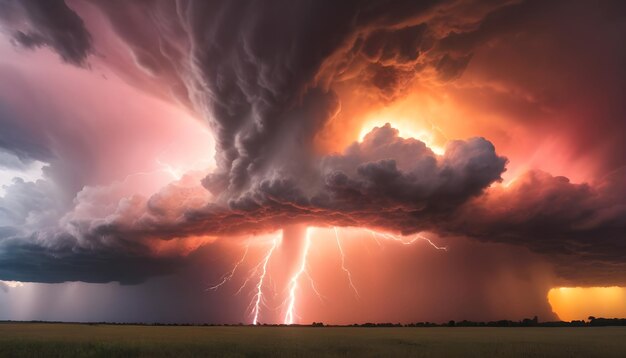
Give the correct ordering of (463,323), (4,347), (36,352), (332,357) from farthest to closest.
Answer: (463,323)
(4,347)
(36,352)
(332,357)

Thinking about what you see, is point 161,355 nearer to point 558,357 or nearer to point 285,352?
point 285,352

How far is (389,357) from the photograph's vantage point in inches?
1171

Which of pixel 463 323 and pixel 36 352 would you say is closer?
pixel 36 352

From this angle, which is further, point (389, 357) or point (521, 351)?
point (521, 351)

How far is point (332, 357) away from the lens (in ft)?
97.4

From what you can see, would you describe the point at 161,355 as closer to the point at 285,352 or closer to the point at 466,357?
the point at 285,352

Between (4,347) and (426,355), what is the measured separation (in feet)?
122

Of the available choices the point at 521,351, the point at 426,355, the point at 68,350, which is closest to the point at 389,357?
the point at 426,355

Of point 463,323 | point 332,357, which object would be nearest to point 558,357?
point 332,357

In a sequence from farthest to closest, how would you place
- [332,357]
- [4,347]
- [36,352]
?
[4,347]
[36,352]
[332,357]

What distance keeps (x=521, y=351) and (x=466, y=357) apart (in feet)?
26.0

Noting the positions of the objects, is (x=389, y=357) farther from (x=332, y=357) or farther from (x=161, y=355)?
(x=161, y=355)

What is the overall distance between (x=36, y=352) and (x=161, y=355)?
433 inches

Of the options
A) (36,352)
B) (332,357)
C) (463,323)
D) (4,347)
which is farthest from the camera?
(463,323)
